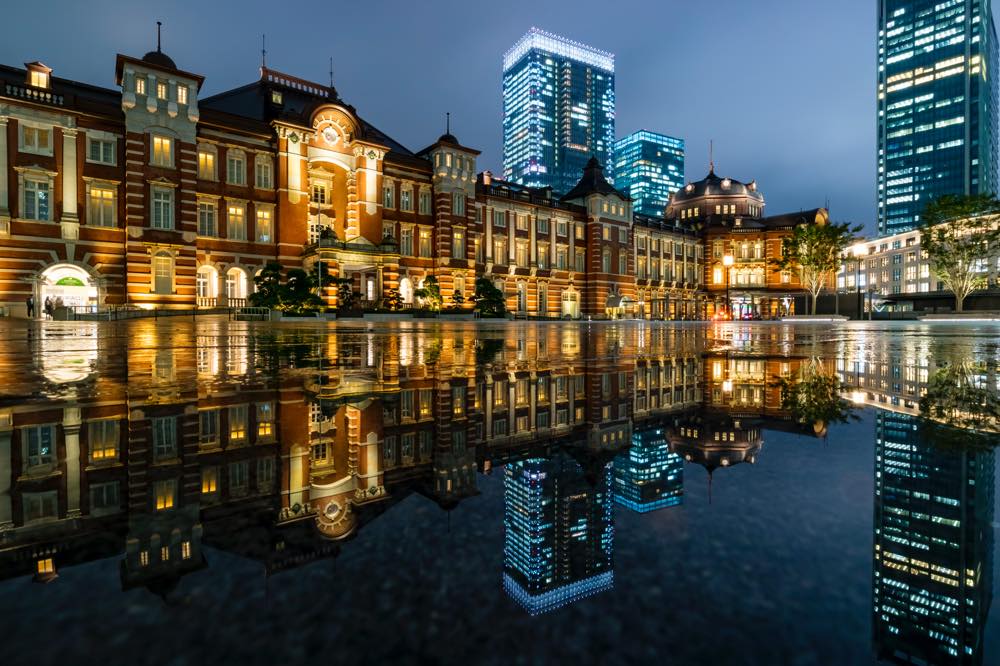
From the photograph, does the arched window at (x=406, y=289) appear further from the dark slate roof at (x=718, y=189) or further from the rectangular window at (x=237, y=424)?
the dark slate roof at (x=718, y=189)

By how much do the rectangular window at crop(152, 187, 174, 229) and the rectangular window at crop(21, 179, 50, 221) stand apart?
4.53 m

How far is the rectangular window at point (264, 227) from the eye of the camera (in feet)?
104

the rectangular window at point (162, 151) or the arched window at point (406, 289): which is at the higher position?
the rectangular window at point (162, 151)

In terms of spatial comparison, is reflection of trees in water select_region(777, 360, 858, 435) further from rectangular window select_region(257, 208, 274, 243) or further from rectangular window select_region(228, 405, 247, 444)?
rectangular window select_region(257, 208, 274, 243)

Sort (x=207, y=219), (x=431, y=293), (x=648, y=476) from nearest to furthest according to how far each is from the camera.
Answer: (x=648, y=476) < (x=207, y=219) < (x=431, y=293)

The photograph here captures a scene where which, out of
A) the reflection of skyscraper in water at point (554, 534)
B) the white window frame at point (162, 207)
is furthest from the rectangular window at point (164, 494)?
the white window frame at point (162, 207)

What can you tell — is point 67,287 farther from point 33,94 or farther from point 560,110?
point 560,110

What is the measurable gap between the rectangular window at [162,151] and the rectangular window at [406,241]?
1492 centimetres

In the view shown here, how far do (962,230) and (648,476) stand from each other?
4921 cm

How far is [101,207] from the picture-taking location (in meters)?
26.9

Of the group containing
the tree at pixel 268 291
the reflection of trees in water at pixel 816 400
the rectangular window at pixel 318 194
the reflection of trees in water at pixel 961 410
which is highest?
the rectangular window at pixel 318 194

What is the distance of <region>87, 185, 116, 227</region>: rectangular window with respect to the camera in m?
26.7

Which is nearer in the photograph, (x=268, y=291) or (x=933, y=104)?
(x=268, y=291)

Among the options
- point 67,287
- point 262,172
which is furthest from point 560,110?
point 67,287
